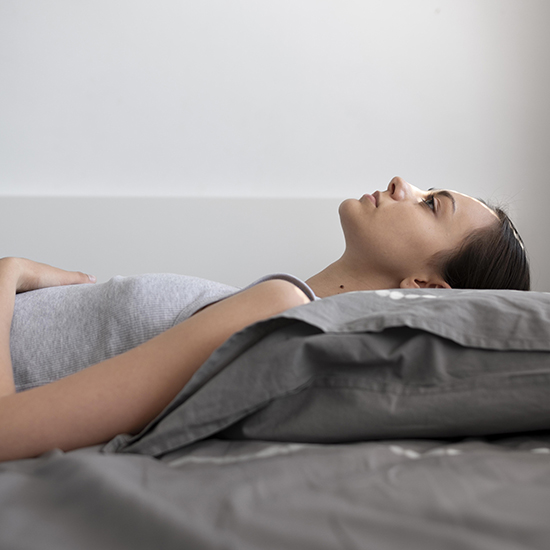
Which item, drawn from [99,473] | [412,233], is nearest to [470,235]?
[412,233]

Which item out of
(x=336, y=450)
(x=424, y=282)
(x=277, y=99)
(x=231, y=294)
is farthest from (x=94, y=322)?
(x=277, y=99)

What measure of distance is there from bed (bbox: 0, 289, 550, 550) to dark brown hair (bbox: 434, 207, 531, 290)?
1.92 ft

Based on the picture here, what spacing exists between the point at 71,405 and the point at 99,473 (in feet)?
0.49

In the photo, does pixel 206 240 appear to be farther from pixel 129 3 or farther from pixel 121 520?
pixel 121 520

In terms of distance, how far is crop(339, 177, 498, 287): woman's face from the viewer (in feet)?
3.85

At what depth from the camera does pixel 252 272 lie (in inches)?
70.1

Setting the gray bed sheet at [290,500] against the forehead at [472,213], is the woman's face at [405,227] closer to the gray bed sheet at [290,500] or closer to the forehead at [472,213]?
the forehead at [472,213]

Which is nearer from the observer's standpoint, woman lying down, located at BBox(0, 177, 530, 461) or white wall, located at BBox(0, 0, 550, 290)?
woman lying down, located at BBox(0, 177, 530, 461)

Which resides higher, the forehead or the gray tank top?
the forehead

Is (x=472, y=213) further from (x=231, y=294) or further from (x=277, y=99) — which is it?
(x=277, y=99)

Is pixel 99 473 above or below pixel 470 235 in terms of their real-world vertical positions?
below

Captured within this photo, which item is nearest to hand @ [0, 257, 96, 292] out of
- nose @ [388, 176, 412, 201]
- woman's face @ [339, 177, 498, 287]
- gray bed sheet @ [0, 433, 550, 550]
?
gray bed sheet @ [0, 433, 550, 550]

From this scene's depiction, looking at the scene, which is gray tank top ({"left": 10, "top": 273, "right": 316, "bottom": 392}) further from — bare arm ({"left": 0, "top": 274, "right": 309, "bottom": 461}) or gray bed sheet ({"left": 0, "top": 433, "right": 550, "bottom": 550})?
gray bed sheet ({"left": 0, "top": 433, "right": 550, "bottom": 550})

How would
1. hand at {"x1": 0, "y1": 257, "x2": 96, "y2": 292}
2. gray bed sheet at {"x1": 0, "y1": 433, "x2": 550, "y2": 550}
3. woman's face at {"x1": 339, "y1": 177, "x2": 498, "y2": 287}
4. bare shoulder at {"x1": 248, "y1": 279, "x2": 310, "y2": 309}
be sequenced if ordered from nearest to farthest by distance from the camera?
gray bed sheet at {"x1": 0, "y1": 433, "x2": 550, "y2": 550} < bare shoulder at {"x1": 248, "y1": 279, "x2": 310, "y2": 309} < hand at {"x1": 0, "y1": 257, "x2": 96, "y2": 292} < woman's face at {"x1": 339, "y1": 177, "x2": 498, "y2": 287}
